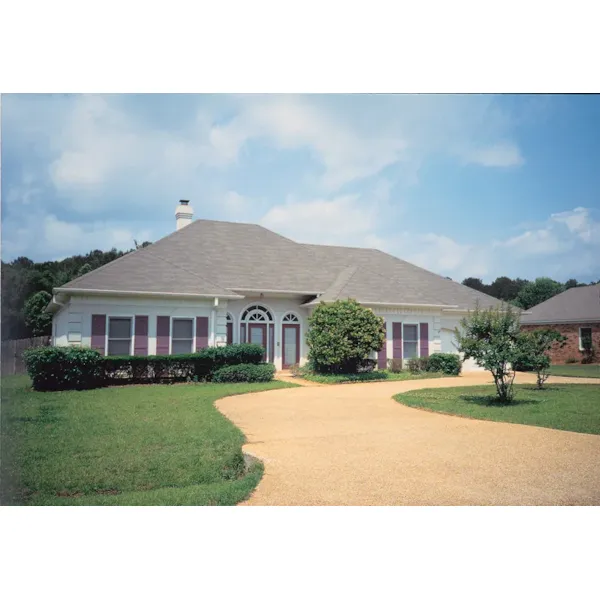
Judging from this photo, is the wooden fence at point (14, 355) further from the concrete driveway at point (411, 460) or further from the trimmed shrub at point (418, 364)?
the trimmed shrub at point (418, 364)

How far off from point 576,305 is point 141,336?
9987 millimetres

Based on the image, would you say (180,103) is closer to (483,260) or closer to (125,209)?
(125,209)

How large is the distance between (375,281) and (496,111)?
10.4m

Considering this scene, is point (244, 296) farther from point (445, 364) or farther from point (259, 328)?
point (445, 364)

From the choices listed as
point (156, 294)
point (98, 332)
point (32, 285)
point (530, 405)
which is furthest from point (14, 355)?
point (530, 405)

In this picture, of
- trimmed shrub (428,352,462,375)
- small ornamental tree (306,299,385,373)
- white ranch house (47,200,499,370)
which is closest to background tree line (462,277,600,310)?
white ranch house (47,200,499,370)

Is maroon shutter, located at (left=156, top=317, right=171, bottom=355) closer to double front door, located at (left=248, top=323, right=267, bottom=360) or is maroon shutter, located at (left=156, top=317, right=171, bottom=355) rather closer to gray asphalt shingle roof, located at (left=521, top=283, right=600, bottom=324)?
double front door, located at (left=248, top=323, right=267, bottom=360)

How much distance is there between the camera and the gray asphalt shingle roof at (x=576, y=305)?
24.8 feet

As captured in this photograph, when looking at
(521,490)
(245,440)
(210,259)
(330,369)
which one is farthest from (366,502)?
(210,259)

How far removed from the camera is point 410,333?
52.9 feet

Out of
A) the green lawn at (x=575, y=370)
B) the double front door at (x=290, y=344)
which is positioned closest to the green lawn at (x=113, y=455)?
the green lawn at (x=575, y=370)
